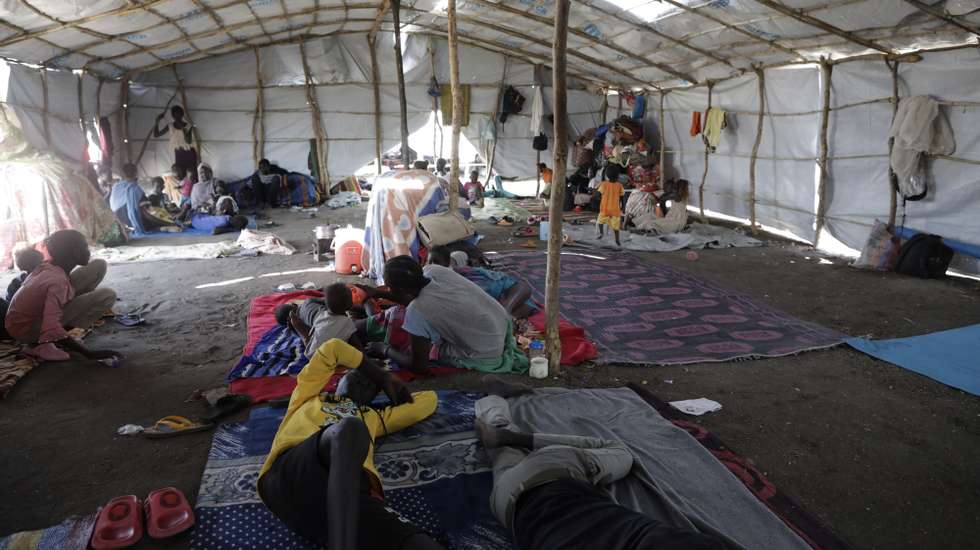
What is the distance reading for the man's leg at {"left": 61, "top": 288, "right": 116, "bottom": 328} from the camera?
14.4 ft

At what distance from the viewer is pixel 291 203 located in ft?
40.9

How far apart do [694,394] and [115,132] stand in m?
12.0

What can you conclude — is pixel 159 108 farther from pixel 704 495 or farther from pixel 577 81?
pixel 704 495

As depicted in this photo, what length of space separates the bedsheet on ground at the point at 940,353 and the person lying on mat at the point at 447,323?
2.66 metres

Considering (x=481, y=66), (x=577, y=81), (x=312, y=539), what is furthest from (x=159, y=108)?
(x=312, y=539)

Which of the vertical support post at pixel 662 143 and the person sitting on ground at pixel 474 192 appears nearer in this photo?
the vertical support post at pixel 662 143

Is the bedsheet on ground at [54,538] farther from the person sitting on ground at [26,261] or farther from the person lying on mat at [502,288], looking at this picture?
the person lying on mat at [502,288]

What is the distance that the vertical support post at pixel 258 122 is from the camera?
1256cm

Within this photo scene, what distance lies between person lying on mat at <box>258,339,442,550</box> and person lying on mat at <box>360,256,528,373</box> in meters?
1.09

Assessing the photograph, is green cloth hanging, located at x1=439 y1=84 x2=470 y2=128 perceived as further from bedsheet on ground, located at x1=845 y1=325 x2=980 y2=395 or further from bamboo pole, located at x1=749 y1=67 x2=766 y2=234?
bedsheet on ground, located at x1=845 y1=325 x2=980 y2=395

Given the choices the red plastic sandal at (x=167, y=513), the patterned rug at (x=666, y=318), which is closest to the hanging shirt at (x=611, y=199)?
the patterned rug at (x=666, y=318)

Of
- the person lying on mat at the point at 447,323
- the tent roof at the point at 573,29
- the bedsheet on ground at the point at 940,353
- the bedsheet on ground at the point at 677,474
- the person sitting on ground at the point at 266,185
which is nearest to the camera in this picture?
the bedsheet on ground at the point at 677,474

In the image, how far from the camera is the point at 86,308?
448 cm

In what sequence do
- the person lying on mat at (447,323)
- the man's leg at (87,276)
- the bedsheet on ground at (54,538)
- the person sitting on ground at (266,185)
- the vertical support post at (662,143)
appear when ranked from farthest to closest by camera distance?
1. the person sitting on ground at (266,185)
2. the vertical support post at (662,143)
3. the man's leg at (87,276)
4. the person lying on mat at (447,323)
5. the bedsheet on ground at (54,538)
